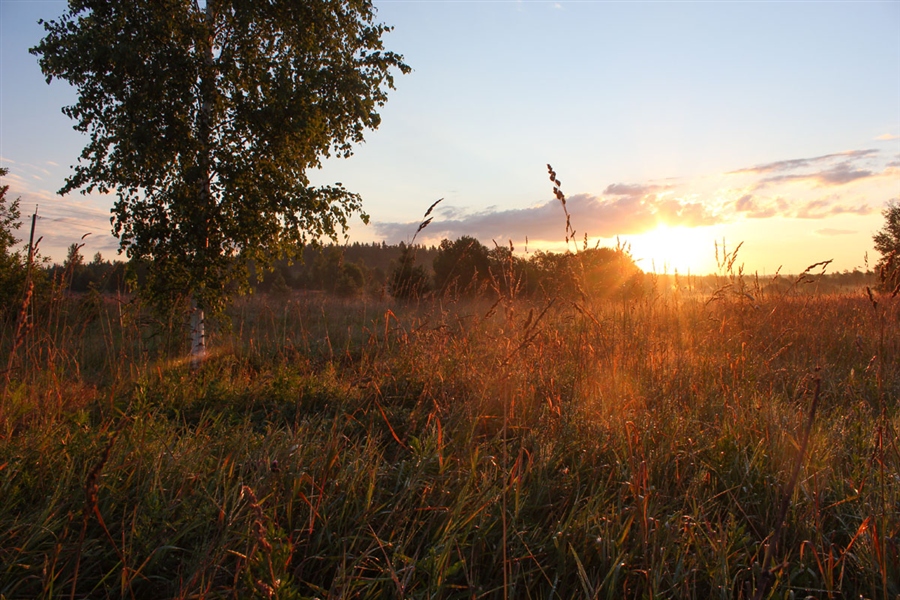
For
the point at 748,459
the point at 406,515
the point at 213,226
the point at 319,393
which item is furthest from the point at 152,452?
the point at 213,226

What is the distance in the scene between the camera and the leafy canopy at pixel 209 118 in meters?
7.05

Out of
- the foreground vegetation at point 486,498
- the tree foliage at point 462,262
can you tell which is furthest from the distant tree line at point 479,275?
the foreground vegetation at point 486,498

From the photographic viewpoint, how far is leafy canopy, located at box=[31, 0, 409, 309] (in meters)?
7.05

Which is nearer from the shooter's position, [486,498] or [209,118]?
[486,498]

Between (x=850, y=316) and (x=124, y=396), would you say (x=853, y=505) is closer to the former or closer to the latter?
(x=124, y=396)

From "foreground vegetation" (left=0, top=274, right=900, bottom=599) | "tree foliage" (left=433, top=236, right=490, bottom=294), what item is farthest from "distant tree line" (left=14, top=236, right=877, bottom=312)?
"foreground vegetation" (left=0, top=274, right=900, bottom=599)

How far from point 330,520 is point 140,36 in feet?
24.5

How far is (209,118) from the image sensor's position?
7.71m

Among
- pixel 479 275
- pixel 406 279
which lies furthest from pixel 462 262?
pixel 406 279

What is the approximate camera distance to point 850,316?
6875 millimetres

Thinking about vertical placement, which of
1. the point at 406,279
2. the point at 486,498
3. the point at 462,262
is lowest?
the point at 486,498

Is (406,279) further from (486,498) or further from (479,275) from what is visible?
(486,498)

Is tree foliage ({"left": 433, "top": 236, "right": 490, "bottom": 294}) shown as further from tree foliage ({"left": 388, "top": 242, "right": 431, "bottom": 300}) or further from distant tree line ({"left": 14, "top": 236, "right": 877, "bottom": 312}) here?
tree foliage ({"left": 388, "top": 242, "right": 431, "bottom": 300})

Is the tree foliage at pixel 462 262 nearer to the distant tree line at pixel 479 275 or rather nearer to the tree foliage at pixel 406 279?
the distant tree line at pixel 479 275
